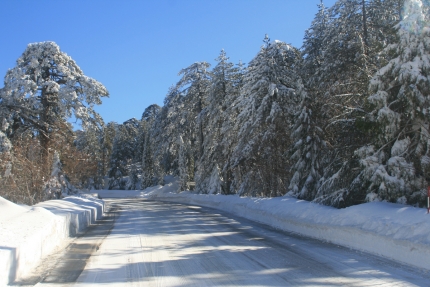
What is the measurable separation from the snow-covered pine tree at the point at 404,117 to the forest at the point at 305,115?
31 millimetres

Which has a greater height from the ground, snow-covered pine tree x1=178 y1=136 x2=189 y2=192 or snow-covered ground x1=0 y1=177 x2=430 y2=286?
snow-covered pine tree x1=178 y1=136 x2=189 y2=192

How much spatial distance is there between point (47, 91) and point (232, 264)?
17.0 metres

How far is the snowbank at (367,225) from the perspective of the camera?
759 cm

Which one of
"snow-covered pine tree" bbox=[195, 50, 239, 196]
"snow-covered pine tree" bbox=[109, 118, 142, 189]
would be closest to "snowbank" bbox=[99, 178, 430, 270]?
"snow-covered pine tree" bbox=[195, 50, 239, 196]

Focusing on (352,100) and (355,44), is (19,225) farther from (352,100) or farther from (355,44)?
(355,44)

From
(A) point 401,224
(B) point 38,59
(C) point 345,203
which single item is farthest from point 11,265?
(B) point 38,59

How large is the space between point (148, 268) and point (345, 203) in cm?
827

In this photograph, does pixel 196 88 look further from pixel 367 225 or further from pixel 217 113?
pixel 367 225

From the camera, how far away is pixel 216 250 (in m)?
9.23

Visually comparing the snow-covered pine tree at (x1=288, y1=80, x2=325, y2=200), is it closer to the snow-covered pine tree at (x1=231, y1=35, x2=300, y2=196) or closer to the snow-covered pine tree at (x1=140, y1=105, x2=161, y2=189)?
the snow-covered pine tree at (x1=231, y1=35, x2=300, y2=196)

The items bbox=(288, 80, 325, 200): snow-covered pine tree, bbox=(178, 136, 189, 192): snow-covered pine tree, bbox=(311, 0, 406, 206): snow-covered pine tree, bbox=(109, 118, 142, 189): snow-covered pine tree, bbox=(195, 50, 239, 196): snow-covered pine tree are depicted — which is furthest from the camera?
bbox=(109, 118, 142, 189): snow-covered pine tree

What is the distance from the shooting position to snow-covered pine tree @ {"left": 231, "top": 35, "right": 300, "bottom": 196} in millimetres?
23812

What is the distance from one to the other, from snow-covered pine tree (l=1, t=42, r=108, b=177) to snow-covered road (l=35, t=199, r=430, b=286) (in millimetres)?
11558

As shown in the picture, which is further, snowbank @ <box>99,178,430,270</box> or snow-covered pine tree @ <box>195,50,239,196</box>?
snow-covered pine tree @ <box>195,50,239,196</box>
